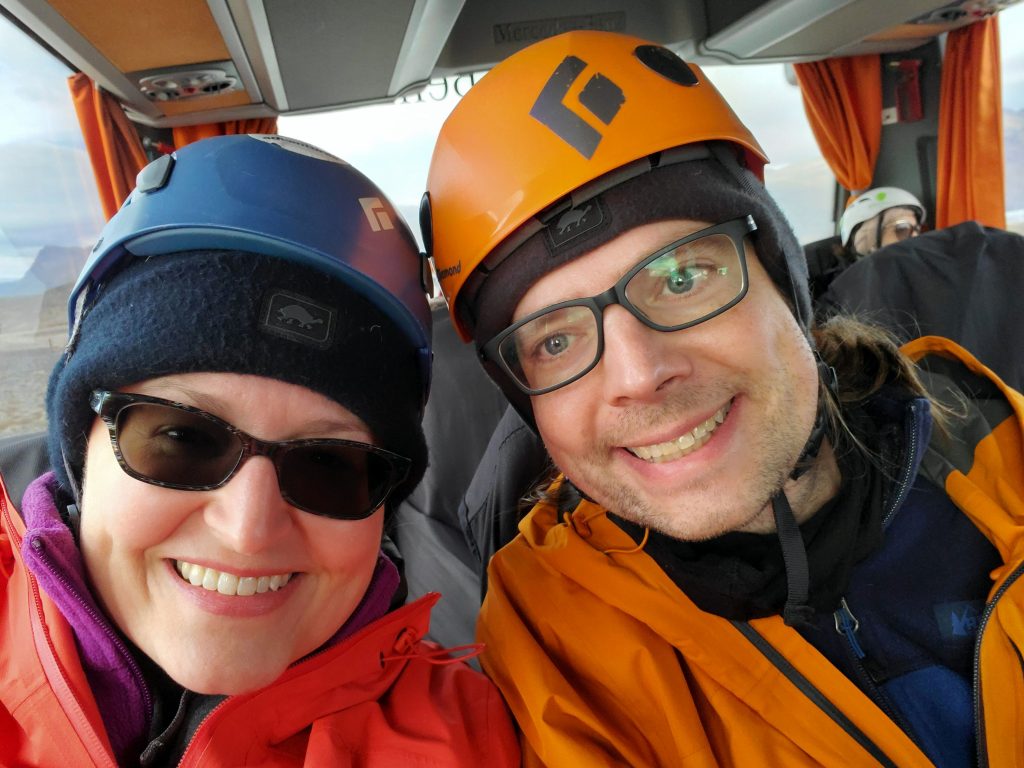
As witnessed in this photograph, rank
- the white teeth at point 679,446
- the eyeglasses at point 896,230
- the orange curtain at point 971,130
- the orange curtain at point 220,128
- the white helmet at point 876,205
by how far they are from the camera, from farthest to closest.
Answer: the white helmet at point 876,205 < the eyeglasses at point 896,230 < the orange curtain at point 971,130 < the orange curtain at point 220,128 < the white teeth at point 679,446

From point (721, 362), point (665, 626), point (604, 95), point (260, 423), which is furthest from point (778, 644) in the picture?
point (604, 95)

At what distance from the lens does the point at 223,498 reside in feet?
3.38

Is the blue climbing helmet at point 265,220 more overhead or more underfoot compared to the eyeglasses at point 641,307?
more overhead

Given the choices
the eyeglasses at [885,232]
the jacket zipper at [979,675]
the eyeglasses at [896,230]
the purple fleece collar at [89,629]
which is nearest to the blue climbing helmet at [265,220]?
the purple fleece collar at [89,629]

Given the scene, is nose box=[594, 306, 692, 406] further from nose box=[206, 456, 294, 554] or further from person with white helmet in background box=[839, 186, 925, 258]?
person with white helmet in background box=[839, 186, 925, 258]

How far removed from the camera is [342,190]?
1257 millimetres

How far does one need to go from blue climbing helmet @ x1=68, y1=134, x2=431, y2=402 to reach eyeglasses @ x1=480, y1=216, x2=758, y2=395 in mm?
267

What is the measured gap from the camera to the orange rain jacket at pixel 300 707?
982 mm

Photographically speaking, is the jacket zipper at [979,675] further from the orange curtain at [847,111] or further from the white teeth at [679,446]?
the orange curtain at [847,111]

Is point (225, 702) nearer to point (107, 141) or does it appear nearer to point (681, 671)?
point (681, 671)

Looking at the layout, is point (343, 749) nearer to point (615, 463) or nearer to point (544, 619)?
point (544, 619)

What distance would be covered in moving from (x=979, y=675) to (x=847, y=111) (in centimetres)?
570

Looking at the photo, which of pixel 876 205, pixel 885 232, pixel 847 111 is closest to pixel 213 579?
pixel 885 232

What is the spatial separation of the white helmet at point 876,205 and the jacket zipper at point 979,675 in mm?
5020
